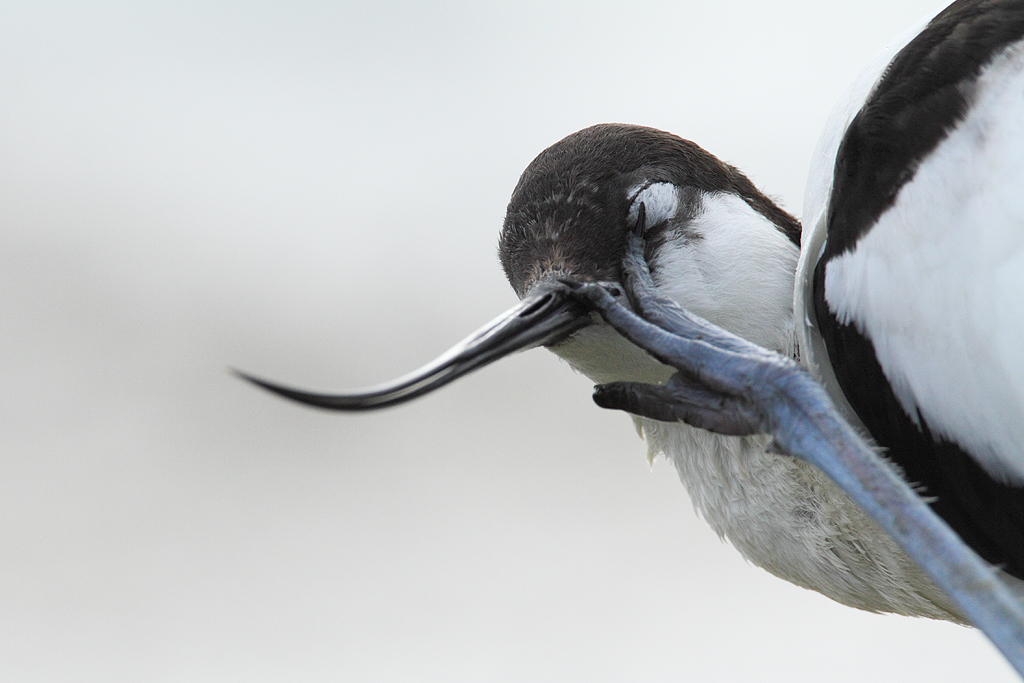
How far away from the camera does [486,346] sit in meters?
1.08

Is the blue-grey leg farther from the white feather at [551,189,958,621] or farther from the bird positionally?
the white feather at [551,189,958,621]

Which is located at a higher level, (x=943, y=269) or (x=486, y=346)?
(x=486, y=346)

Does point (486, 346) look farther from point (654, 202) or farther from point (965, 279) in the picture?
point (965, 279)

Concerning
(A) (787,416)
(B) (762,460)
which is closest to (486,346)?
(A) (787,416)

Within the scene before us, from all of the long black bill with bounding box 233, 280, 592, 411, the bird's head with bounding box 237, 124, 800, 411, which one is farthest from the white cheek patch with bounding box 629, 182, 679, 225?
the long black bill with bounding box 233, 280, 592, 411

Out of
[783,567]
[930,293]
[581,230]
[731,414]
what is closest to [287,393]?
A: [731,414]

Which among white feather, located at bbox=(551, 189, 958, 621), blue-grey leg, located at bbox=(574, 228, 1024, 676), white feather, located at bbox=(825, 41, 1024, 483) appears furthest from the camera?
white feather, located at bbox=(551, 189, 958, 621)

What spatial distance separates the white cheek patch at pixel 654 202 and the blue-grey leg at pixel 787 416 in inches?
9.2

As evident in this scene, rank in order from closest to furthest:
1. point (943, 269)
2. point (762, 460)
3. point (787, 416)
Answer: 1. point (787, 416)
2. point (943, 269)
3. point (762, 460)

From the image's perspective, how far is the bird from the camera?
1.04m

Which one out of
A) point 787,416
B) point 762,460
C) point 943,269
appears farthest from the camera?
point 762,460

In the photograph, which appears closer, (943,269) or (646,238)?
(943,269)

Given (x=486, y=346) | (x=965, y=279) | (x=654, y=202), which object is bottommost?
(x=965, y=279)

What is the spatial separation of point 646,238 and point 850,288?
32cm
